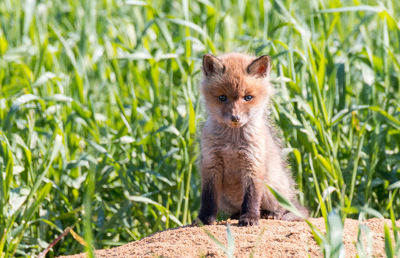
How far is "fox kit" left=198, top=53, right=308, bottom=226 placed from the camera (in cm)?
431

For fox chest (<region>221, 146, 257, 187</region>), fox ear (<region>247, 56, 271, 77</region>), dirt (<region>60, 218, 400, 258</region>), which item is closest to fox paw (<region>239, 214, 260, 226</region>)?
dirt (<region>60, 218, 400, 258</region>)

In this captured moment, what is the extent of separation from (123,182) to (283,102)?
1.54 m

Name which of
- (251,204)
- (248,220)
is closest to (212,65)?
(251,204)

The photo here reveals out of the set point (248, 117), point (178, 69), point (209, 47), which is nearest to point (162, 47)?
point (178, 69)

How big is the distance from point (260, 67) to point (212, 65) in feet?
1.21

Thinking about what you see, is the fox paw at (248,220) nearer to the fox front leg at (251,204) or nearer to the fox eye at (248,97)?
the fox front leg at (251,204)

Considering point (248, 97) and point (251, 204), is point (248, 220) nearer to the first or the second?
point (251, 204)

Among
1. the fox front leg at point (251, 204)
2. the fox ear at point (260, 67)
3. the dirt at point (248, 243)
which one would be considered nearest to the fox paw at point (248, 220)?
the fox front leg at point (251, 204)

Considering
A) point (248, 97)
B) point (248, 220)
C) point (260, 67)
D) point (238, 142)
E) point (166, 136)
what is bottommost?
point (248, 220)

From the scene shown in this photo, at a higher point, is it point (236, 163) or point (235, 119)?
point (235, 119)

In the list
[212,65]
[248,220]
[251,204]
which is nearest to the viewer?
[248,220]

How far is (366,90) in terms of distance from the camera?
218 inches

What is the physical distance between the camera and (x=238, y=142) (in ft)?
14.4

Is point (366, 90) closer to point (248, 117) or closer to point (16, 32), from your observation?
point (248, 117)
